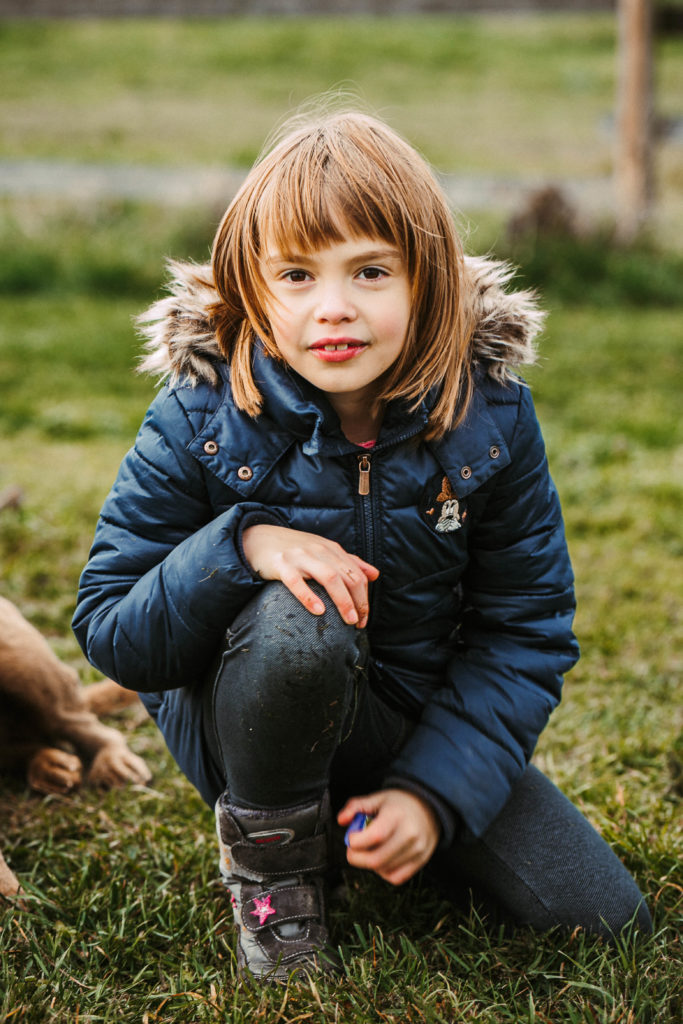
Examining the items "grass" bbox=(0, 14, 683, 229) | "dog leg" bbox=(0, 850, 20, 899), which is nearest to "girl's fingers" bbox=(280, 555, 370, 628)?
"dog leg" bbox=(0, 850, 20, 899)

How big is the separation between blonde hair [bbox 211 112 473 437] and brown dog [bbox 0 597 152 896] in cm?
85

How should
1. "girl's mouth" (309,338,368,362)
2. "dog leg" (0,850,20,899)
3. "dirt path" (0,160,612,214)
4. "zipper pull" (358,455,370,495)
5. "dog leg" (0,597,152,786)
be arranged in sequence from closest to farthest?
"girl's mouth" (309,338,368,362), "zipper pull" (358,455,370,495), "dog leg" (0,850,20,899), "dog leg" (0,597,152,786), "dirt path" (0,160,612,214)

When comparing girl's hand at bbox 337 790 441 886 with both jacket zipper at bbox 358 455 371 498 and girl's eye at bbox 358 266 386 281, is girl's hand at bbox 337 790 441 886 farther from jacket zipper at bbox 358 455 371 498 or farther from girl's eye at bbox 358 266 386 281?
girl's eye at bbox 358 266 386 281

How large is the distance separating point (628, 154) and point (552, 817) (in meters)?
7.19

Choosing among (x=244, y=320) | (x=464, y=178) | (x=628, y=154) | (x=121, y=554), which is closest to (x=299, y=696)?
(x=121, y=554)

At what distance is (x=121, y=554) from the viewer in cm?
200

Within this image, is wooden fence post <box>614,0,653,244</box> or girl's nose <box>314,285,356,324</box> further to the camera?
wooden fence post <box>614,0,653,244</box>

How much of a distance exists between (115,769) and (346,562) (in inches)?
42.6

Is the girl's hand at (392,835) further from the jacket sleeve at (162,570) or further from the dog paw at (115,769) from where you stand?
the dog paw at (115,769)

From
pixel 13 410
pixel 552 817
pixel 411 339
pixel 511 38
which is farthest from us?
pixel 511 38

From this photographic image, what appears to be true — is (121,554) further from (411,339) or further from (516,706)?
(516,706)

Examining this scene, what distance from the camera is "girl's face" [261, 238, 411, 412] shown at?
186cm

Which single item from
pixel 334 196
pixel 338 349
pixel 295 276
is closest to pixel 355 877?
pixel 338 349

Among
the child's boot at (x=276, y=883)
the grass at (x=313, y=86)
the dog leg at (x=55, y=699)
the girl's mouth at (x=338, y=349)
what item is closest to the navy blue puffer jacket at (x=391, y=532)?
the girl's mouth at (x=338, y=349)
